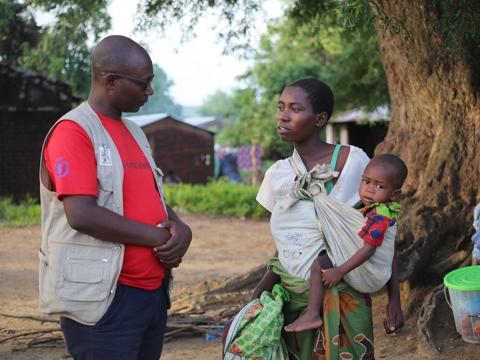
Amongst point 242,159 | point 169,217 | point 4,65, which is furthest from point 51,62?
point 242,159

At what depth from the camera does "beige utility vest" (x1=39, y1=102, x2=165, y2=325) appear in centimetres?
247

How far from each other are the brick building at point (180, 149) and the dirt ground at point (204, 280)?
9.65 meters

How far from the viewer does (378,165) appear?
112 inches

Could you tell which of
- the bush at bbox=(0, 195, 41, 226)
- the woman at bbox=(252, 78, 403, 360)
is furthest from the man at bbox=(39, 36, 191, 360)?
the bush at bbox=(0, 195, 41, 226)

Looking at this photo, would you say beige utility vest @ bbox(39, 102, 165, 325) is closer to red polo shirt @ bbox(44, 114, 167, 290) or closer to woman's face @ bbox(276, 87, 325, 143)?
red polo shirt @ bbox(44, 114, 167, 290)

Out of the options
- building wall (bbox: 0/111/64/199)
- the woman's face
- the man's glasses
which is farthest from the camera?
building wall (bbox: 0/111/64/199)

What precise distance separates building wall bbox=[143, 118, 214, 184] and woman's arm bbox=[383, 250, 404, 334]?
68.7 feet

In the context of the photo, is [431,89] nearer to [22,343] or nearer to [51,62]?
[22,343]

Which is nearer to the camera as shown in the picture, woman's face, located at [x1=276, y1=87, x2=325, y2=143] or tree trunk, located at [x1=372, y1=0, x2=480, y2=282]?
woman's face, located at [x1=276, y1=87, x2=325, y2=143]

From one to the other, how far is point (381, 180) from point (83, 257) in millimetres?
1163

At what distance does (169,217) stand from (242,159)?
26.9 m

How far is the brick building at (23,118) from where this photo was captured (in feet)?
52.1

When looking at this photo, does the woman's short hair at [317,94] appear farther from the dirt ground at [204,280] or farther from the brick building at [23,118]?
the brick building at [23,118]

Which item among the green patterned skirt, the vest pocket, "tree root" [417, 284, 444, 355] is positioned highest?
the vest pocket
